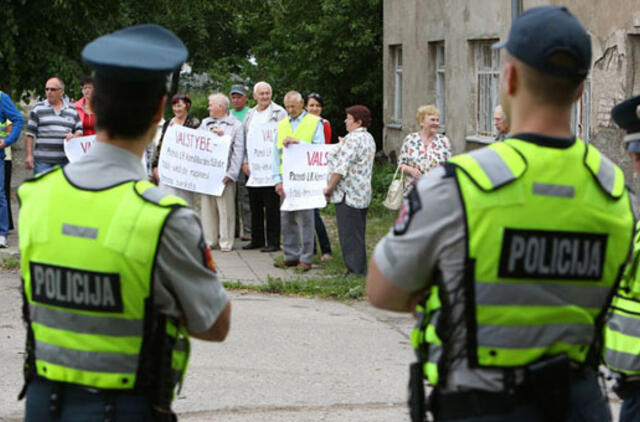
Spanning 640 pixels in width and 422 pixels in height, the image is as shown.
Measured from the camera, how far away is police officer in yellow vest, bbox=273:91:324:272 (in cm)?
1241

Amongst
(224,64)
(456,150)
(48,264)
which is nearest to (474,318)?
(48,264)

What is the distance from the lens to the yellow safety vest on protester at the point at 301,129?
1278 centimetres

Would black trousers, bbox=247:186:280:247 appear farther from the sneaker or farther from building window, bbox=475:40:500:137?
building window, bbox=475:40:500:137

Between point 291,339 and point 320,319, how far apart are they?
0.94m

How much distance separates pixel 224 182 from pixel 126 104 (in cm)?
1072

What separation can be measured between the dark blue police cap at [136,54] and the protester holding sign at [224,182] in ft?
34.6

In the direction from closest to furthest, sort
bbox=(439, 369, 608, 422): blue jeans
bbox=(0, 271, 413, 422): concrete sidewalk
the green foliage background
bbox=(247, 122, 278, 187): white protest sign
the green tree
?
1. bbox=(439, 369, 608, 422): blue jeans
2. bbox=(0, 271, 413, 422): concrete sidewalk
3. bbox=(247, 122, 278, 187): white protest sign
4. the green foliage background
5. the green tree

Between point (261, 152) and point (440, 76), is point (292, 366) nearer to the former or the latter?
point (261, 152)

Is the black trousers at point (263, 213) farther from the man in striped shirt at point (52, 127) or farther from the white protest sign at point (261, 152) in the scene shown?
the man in striped shirt at point (52, 127)

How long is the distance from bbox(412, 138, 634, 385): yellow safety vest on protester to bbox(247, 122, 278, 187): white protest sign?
1059 centimetres

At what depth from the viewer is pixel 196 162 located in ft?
44.8

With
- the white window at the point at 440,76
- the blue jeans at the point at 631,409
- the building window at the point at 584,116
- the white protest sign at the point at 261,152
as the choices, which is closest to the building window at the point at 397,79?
the white window at the point at 440,76

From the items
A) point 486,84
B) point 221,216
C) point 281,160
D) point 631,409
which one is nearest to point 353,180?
point 281,160

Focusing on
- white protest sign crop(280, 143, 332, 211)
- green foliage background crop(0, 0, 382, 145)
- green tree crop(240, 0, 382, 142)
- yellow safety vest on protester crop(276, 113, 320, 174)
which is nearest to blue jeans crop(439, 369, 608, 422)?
white protest sign crop(280, 143, 332, 211)
